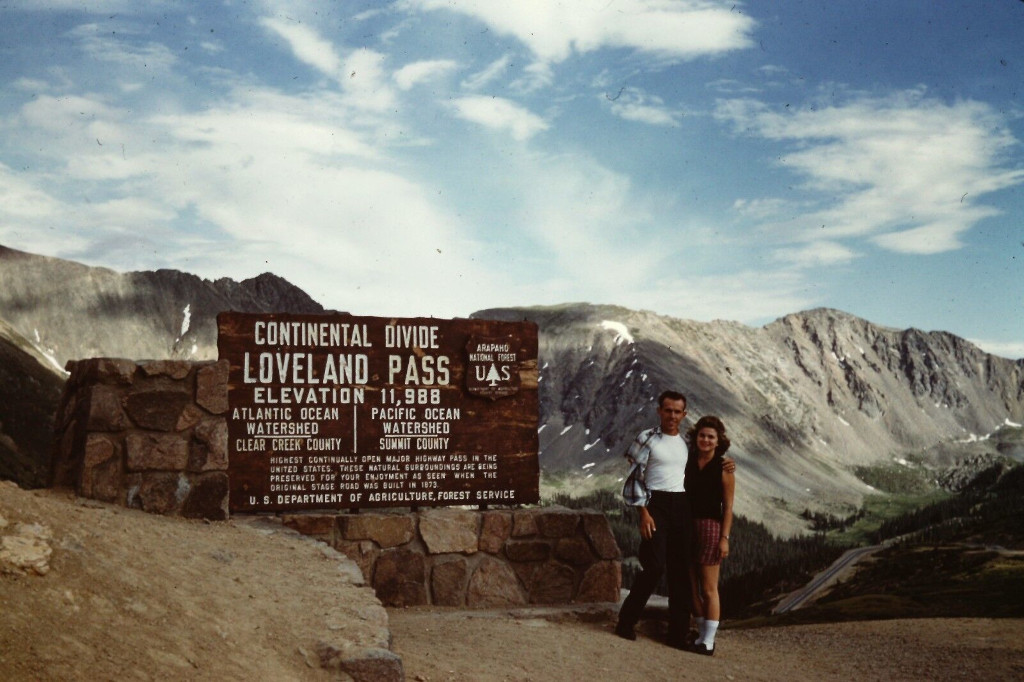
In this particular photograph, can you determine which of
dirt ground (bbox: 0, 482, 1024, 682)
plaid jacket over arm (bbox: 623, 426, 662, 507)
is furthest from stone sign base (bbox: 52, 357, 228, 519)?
plaid jacket over arm (bbox: 623, 426, 662, 507)

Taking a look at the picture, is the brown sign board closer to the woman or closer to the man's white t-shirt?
the man's white t-shirt

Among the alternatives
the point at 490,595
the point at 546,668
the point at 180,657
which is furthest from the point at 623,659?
the point at 180,657

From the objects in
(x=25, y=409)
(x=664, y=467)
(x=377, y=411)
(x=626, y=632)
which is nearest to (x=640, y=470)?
(x=664, y=467)

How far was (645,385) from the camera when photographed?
193750 mm

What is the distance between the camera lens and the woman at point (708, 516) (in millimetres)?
9547

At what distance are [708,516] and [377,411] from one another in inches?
161

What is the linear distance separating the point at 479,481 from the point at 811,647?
5776mm

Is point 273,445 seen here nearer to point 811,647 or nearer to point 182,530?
point 182,530

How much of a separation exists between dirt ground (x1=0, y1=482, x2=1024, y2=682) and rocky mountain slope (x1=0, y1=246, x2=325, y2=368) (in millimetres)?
134691

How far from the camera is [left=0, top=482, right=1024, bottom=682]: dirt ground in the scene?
195 inches

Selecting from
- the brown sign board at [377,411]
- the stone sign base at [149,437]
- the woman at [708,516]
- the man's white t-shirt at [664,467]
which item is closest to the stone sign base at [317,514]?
the stone sign base at [149,437]

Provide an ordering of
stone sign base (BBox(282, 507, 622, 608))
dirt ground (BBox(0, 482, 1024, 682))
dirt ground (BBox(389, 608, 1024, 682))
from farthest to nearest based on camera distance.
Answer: stone sign base (BBox(282, 507, 622, 608)), dirt ground (BBox(389, 608, 1024, 682)), dirt ground (BBox(0, 482, 1024, 682))

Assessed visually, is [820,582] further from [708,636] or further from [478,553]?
[708,636]

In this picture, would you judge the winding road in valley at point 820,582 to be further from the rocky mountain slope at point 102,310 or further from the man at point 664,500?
the rocky mountain slope at point 102,310
